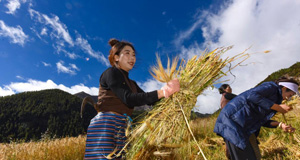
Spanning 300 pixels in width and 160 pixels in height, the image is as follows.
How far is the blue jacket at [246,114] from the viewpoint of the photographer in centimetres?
245

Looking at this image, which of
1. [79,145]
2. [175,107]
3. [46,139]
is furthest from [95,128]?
[46,139]

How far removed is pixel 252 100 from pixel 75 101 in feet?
395

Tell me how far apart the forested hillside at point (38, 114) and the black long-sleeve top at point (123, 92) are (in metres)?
87.4

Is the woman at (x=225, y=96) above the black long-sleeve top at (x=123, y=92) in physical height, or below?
above

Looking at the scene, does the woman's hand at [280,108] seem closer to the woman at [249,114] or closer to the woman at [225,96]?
the woman at [249,114]

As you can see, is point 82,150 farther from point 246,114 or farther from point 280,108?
point 280,108

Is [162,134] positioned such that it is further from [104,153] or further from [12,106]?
[12,106]

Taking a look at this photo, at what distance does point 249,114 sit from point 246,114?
0.04 m

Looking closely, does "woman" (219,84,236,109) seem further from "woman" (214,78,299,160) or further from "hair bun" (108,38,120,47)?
"hair bun" (108,38,120,47)

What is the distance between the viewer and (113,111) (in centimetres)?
141

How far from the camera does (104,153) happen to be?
1271mm

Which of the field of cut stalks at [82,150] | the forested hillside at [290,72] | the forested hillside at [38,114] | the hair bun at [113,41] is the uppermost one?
the forested hillside at [38,114]

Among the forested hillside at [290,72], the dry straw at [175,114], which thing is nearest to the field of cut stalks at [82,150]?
the dry straw at [175,114]

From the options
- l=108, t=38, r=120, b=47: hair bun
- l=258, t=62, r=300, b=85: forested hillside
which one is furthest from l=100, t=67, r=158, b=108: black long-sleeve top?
l=258, t=62, r=300, b=85: forested hillside
